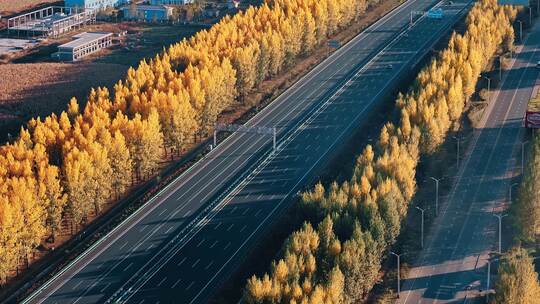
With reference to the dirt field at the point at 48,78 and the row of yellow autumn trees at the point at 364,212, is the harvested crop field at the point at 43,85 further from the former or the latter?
the row of yellow autumn trees at the point at 364,212

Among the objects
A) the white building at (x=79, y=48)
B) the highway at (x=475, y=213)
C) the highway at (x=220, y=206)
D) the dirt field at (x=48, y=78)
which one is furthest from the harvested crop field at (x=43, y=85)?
the highway at (x=475, y=213)

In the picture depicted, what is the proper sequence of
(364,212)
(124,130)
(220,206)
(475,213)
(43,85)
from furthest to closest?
1. (43,85)
2. (124,130)
3. (220,206)
4. (475,213)
5. (364,212)

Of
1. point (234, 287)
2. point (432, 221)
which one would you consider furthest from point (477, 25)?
point (234, 287)

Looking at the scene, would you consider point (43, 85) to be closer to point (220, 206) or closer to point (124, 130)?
point (124, 130)

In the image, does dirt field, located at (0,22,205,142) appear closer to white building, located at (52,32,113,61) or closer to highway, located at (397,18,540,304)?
white building, located at (52,32,113,61)

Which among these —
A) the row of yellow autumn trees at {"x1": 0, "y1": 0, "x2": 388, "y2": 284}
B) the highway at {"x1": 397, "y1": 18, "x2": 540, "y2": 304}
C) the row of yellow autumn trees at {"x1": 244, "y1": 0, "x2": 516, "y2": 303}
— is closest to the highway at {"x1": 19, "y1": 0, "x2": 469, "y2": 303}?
the row of yellow autumn trees at {"x1": 0, "y1": 0, "x2": 388, "y2": 284}

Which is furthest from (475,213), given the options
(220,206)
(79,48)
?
(79,48)

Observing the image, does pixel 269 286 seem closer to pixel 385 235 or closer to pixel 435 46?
pixel 385 235
